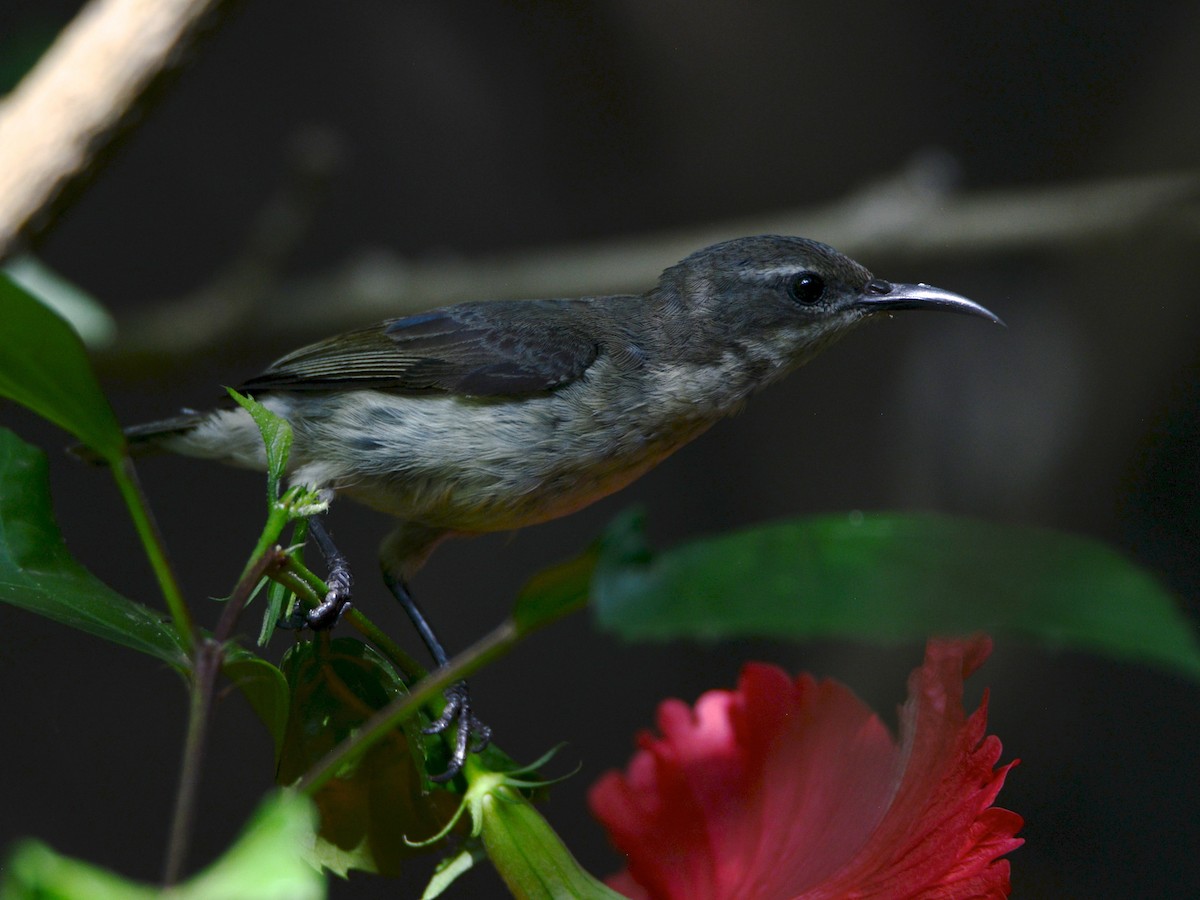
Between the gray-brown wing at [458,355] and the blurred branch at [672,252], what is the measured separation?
1.61m

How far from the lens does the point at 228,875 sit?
0.48 metres

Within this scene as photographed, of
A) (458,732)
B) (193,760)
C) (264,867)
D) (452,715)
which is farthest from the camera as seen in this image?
(452,715)

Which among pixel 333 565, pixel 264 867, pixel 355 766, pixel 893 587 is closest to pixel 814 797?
pixel 355 766

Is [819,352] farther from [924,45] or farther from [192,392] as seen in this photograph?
[192,392]

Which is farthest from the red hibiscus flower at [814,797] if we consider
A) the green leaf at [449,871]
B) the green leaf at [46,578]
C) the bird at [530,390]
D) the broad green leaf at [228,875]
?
the bird at [530,390]

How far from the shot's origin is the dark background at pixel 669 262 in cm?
376

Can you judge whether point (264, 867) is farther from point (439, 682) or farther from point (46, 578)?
point (46, 578)

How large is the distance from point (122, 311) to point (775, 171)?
232 cm

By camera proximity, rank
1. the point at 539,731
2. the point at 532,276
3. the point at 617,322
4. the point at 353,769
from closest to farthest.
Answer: the point at 353,769 → the point at 617,322 → the point at 532,276 → the point at 539,731

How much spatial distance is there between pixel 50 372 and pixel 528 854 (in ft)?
1.65

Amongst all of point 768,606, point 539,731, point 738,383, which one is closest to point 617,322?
point 738,383

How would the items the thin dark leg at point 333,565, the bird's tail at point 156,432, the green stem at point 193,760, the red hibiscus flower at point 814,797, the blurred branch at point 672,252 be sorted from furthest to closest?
the blurred branch at point 672,252 < the bird's tail at point 156,432 < the thin dark leg at point 333,565 < the red hibiscus flower at point 814,797 < the green stem at point 193,760

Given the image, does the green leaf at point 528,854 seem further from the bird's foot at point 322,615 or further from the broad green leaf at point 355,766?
the bird's foot at point 322,615

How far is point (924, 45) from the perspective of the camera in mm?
3938
